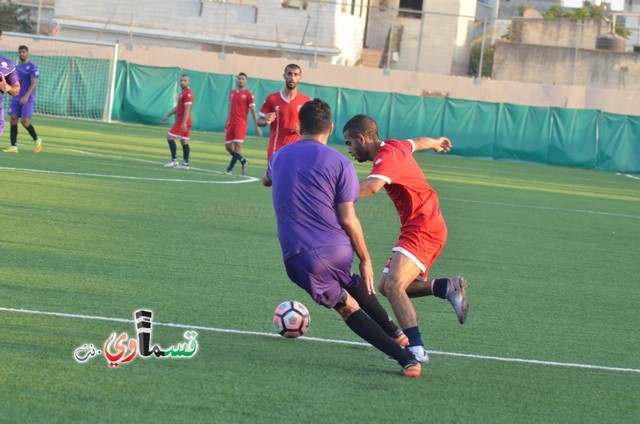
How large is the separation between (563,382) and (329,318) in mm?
2153

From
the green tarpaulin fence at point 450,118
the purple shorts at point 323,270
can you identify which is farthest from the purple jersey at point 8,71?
the green tarpaulin fence at point 450,118

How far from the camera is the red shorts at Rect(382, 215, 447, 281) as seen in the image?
7055 millimetres

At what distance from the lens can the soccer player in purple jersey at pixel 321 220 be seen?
6.20 meters

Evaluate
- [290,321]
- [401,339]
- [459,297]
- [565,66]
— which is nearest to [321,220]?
[290,321]

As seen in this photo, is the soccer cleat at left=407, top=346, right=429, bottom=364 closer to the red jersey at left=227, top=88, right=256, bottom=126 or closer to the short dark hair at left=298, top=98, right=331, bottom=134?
the short dark hair at left=298, top=98, right=331, bottom=134

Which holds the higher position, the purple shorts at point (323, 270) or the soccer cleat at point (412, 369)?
the purple shorts at point (323, 270)

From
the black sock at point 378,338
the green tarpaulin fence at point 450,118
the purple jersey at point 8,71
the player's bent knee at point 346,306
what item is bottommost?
the green tarpaulin fence at point 450,118

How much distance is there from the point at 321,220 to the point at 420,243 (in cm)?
110

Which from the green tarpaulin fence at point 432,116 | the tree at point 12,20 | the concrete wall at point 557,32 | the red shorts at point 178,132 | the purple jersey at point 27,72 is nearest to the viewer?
the purple jersey at point 27,72

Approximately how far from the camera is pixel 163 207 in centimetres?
1448

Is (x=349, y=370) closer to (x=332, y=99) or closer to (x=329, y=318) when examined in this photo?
(x=329, y=318)

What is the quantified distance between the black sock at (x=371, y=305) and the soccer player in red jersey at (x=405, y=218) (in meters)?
0.12

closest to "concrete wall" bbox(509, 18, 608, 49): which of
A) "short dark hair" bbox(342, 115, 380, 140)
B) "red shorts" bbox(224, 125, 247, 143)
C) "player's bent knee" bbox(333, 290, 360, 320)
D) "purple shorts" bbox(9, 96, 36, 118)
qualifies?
"red shorts" bbox(224, 125, 247, 143)

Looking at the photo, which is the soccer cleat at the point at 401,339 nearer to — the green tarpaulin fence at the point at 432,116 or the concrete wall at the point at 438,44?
the green tarpaulin fence at the point at 432,116
